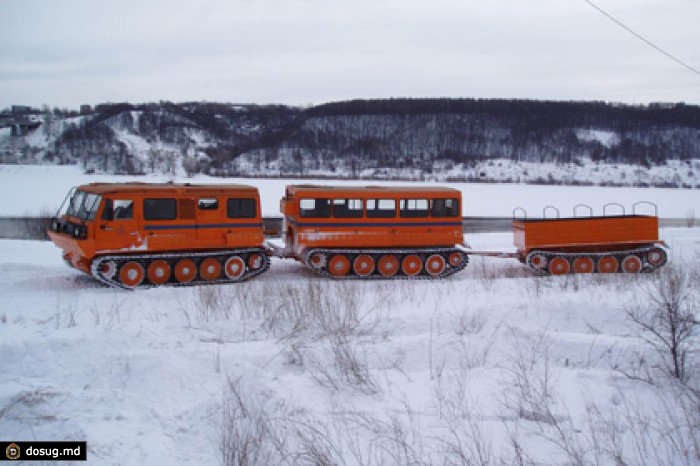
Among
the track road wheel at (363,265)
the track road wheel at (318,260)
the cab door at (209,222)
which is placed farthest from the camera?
the track road wheel at (363,265)

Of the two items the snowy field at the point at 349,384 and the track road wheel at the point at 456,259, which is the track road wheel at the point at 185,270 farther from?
the track road wheel at the point at 456,259

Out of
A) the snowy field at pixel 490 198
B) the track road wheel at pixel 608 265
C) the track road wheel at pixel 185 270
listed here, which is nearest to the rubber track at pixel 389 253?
the track road wheel at pixel 185 270

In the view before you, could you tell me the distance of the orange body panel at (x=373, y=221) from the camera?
51.5 feet

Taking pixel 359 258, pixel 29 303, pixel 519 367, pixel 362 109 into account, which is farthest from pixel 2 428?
pixel 362 109

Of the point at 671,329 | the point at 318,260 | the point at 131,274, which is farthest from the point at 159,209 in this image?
the point at 671,329

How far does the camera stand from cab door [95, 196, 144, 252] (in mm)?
13586

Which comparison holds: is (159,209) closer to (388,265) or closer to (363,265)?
(363,265)

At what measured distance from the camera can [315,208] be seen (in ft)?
51.6

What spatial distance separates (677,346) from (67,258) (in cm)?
1313

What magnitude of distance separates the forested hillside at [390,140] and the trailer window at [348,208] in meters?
54.0

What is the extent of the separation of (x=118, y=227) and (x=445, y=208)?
830 cm

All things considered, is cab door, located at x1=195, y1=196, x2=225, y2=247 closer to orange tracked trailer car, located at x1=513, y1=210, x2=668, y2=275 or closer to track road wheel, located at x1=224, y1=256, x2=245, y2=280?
track road wheel, located at x1=224, y1=256, x2=245, y2=280

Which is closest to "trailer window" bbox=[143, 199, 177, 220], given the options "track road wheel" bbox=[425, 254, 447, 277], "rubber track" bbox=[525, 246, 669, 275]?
"track road wheel" bbox=[425, 254, 447, 277]

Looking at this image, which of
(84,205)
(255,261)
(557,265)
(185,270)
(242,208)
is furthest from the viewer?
(557,265)
